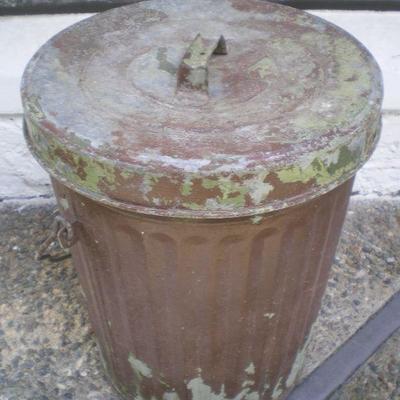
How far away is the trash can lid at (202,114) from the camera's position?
4.59 feet

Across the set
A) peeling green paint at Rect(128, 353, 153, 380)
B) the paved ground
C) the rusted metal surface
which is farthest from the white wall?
peeling green paint at Rect(128, 353, 153, 380)

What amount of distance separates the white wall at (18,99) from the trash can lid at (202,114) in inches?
30.0

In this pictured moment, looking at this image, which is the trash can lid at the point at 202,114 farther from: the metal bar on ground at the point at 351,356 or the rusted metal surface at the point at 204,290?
the metal bar on ground at the point at 351,356

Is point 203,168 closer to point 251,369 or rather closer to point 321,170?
point 321,170

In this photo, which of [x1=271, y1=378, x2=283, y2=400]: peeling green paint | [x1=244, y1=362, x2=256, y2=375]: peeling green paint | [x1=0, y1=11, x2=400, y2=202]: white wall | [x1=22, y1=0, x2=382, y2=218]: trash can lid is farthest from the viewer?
[x1=0, y1=11, x2=400, y2=202]: white wall

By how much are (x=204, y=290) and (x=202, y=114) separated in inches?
16.9

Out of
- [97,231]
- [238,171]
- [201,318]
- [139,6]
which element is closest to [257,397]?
[201,318]

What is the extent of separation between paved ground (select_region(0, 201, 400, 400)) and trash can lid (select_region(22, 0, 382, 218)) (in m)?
1.01

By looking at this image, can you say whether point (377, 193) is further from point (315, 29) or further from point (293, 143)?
point (293, 143)

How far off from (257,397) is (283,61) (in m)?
1.02

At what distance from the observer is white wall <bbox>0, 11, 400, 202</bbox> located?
2.54 m

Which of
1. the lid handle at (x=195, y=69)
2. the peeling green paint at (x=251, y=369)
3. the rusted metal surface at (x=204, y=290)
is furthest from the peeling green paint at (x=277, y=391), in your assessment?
the lid handle at (x=195, y=69)

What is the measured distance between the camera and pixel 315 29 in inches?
72.8

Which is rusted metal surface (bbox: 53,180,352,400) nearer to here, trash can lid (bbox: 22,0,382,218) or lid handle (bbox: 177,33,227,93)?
trash can lid (bbox: 22,0,382,218)
